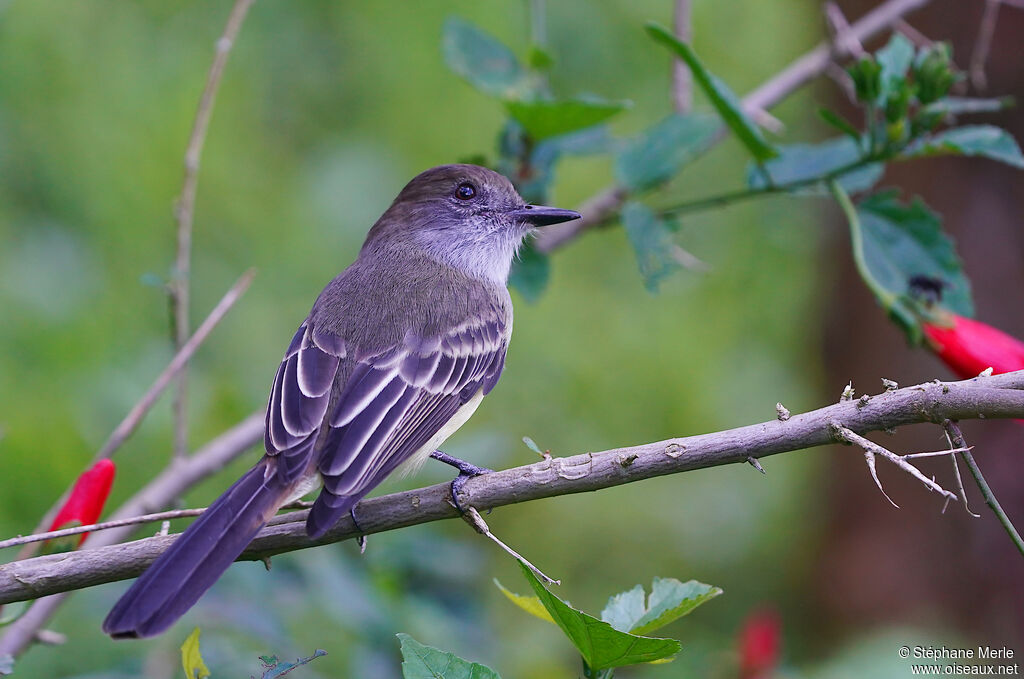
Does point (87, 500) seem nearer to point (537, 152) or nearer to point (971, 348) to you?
point (537, 152)

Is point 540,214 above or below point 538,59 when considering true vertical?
below

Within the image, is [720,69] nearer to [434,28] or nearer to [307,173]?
[434,28]

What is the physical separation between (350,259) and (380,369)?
3604mm

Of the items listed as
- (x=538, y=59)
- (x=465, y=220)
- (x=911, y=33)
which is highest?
(x=538, y=59)

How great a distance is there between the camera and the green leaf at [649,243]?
3879 mm

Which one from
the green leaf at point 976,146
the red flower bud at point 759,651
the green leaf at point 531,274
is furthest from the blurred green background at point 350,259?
the green leaf at point 976,146

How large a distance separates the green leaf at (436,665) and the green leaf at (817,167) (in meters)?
2.36

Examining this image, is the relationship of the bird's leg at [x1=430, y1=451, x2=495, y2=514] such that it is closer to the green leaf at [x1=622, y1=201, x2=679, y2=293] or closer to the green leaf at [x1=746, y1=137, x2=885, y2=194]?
the green leaf at [x1=622, y1=201, x2=679, y2=293]

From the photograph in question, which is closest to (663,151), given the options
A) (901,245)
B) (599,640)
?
(901,245)

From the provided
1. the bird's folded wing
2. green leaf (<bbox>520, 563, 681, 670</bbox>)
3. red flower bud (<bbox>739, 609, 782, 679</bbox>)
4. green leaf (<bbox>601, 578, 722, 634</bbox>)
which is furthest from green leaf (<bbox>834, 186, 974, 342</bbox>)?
green leaf (<bbox>520, 563, 681, 670</bbox>)

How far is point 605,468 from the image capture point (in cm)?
248

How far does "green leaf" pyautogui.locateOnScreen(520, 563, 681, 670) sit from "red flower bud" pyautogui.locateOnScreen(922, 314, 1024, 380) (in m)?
1.69

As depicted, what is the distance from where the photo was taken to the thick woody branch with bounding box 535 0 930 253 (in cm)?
445

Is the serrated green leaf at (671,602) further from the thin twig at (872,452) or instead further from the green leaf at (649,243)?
the green leaf at (649,243)
